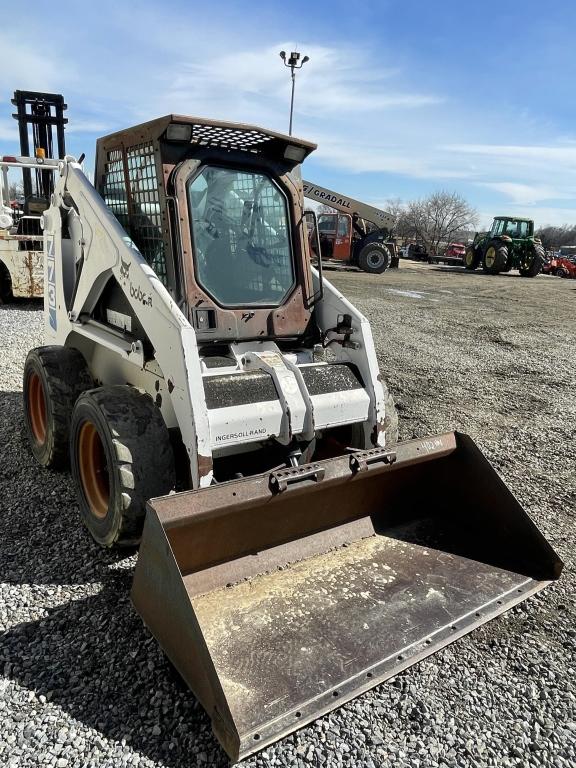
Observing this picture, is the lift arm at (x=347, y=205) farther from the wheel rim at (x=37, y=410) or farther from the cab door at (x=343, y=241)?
the wheel rim at (x=37, y=410)

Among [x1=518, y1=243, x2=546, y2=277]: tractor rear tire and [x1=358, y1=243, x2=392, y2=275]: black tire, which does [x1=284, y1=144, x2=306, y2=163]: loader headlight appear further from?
[x1=518, y1=243, x2=546, y2=277]: tractor rear tire

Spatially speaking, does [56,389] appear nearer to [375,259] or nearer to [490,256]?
[375,259]

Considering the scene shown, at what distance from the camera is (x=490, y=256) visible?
2712 centimetres

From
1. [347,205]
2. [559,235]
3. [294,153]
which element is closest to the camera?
[294,153]

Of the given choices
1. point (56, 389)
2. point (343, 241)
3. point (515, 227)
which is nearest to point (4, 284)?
point (56, 389)

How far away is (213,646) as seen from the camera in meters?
2.51

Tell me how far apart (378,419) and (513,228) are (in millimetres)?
26835

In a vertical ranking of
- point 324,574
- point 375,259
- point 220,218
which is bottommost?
point 324,574

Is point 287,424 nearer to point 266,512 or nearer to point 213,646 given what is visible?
point 266,512

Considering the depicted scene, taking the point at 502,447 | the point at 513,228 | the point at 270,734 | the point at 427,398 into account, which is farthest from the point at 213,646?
the point at 513,228

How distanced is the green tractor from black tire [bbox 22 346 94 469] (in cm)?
2507

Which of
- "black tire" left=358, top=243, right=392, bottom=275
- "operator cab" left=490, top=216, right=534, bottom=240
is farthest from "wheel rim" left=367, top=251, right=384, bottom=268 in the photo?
"operator cab" left=490, top=216, right=534, bottom=240

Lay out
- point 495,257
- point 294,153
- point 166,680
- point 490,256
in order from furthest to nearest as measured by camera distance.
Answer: point 490,256 < point 495,257 < point 294,153 < point 166,680

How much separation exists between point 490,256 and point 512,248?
1007mm
